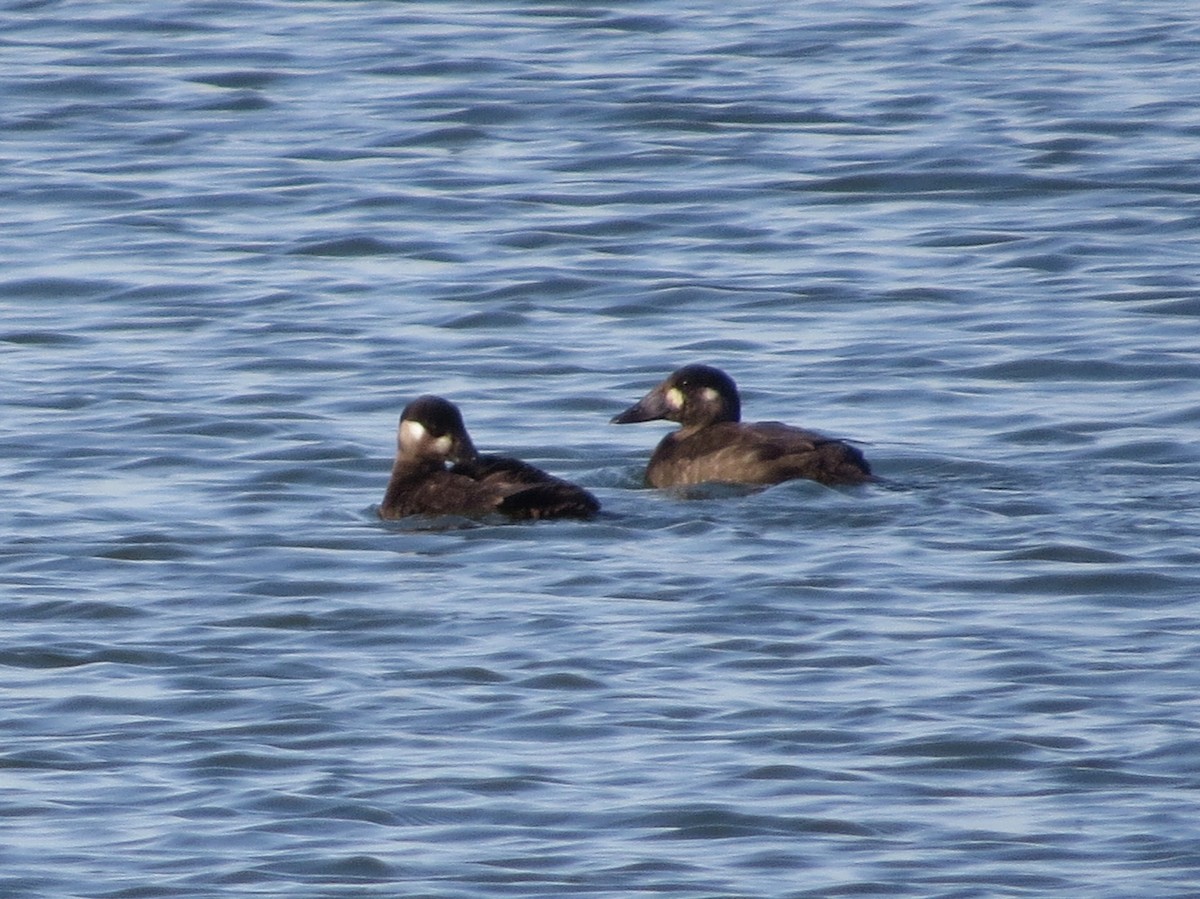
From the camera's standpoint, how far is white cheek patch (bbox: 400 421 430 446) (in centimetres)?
1061

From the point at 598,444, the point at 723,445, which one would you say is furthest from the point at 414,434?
the point at 598,444

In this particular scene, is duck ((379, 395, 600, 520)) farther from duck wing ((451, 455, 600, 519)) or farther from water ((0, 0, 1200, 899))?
water ((0, 0, 1200, 899))

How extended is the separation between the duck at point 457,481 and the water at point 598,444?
114mm

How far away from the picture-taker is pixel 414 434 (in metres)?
10.6

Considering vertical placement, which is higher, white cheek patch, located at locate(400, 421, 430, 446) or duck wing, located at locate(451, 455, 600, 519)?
white cheek patch, located at locate(400, 421, 430, 446)

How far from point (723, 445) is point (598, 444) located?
3.66 ft

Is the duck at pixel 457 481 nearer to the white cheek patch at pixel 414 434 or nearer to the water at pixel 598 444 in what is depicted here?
Answer: the white cheek patch at pixel 414 434

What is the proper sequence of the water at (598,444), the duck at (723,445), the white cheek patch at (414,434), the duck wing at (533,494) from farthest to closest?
the white cheek patch at (414,434), the duck at (723,445), the duck wing at (533,494), the water at (598,444)

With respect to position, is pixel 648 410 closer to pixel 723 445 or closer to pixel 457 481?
pixel 723 445

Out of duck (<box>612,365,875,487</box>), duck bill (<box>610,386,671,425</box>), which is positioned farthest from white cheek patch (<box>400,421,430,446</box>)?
duck bill (<box>610,386,671,425</box>)

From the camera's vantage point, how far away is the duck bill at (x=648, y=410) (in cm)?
1144

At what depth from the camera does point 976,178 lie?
16312 millimetres

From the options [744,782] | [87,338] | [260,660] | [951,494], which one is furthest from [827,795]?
[87,338]

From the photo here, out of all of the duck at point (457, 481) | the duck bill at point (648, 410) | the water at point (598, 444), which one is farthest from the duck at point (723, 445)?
the duck at point (457, 481)
